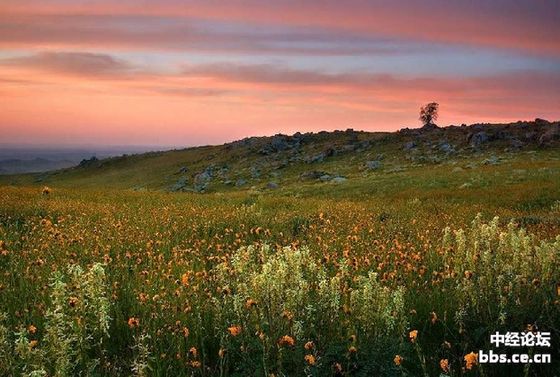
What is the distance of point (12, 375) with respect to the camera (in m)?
3.26

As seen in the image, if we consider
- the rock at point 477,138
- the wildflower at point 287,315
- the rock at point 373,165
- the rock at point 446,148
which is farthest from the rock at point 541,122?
the wildflower at point 287,315

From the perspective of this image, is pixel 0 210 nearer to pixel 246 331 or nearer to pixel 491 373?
pixel 246 331

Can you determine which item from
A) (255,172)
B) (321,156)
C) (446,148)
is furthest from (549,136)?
(255,172)

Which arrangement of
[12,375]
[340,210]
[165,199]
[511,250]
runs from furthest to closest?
[165,199] < [340,210] < [511,250] < [12,375]

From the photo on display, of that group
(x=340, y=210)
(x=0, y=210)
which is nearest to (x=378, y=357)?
(x=340, y=210)

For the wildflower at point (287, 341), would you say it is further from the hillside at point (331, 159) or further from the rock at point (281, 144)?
the rock at point (281, 144)

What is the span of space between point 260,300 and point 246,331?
11.7 inches

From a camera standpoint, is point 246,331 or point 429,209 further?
point 429,209

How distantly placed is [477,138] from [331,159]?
1871 cm

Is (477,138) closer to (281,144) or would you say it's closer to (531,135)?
(531,135)

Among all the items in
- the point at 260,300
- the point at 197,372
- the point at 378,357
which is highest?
the point at 260,300

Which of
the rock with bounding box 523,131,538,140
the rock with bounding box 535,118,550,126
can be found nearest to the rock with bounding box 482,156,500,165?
the rock with bounding box 523,131,538,140

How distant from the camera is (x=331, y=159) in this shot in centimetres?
6475

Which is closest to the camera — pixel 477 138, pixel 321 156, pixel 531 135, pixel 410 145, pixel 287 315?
pixel 287 315
